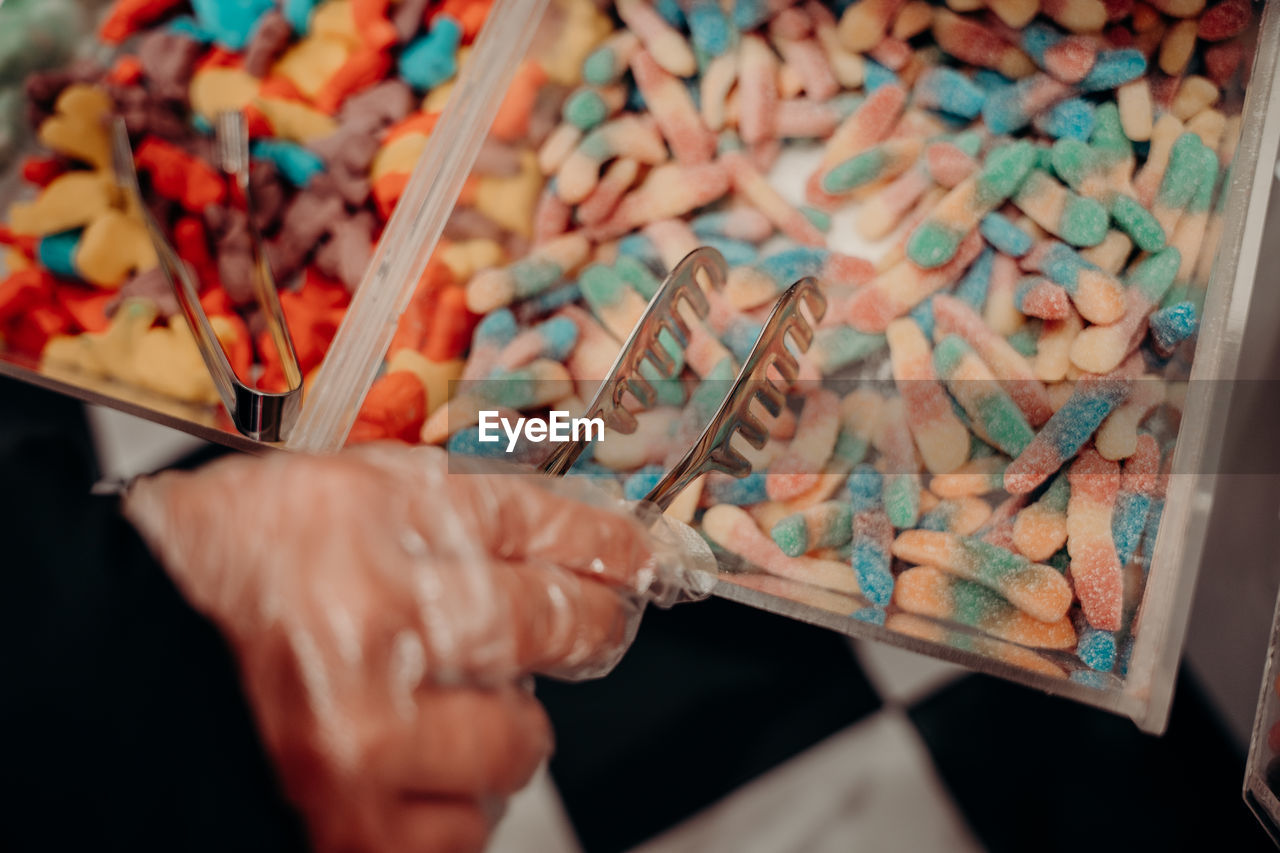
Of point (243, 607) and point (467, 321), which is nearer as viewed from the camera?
point (243, 607)

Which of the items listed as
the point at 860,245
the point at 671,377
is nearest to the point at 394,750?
the point at 671,377

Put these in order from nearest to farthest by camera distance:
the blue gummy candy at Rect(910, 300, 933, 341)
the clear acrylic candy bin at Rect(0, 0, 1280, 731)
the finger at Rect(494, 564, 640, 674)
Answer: the finger at Rect(494, 564, 640, 674), the clear acrylic candy bin at Rect(0, 0, 1280, 731), the blue gummy candy at Rect(910, 300, 933, 341)

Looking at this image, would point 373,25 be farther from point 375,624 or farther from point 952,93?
point 375,624

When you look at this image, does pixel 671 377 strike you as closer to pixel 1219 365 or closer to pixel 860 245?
pixel 860 245

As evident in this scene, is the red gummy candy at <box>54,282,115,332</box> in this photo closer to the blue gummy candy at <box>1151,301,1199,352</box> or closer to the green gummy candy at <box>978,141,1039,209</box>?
the green gummy candy at <box>978,141,1039,209</box>

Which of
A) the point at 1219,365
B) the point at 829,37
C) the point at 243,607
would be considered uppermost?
the point at 829,37

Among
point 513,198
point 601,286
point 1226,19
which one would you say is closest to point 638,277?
point 601,286

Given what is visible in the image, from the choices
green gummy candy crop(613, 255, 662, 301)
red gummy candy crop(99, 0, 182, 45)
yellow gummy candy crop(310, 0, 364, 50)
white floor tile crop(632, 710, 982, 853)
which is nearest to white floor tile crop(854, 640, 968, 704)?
white floor tile crop(632, 710, 982, 853)

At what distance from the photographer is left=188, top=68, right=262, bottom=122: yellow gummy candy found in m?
0.86

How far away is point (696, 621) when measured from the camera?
2.68 feet

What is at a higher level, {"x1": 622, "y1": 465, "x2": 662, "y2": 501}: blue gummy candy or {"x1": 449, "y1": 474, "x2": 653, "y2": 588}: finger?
{"x1": 449, "y1": 474, "x2": 653, "y2": 588}: finger

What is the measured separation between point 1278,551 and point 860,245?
18.6 inches

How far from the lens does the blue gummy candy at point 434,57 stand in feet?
2.70

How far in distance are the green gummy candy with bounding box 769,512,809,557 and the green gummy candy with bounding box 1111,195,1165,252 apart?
36 cm
